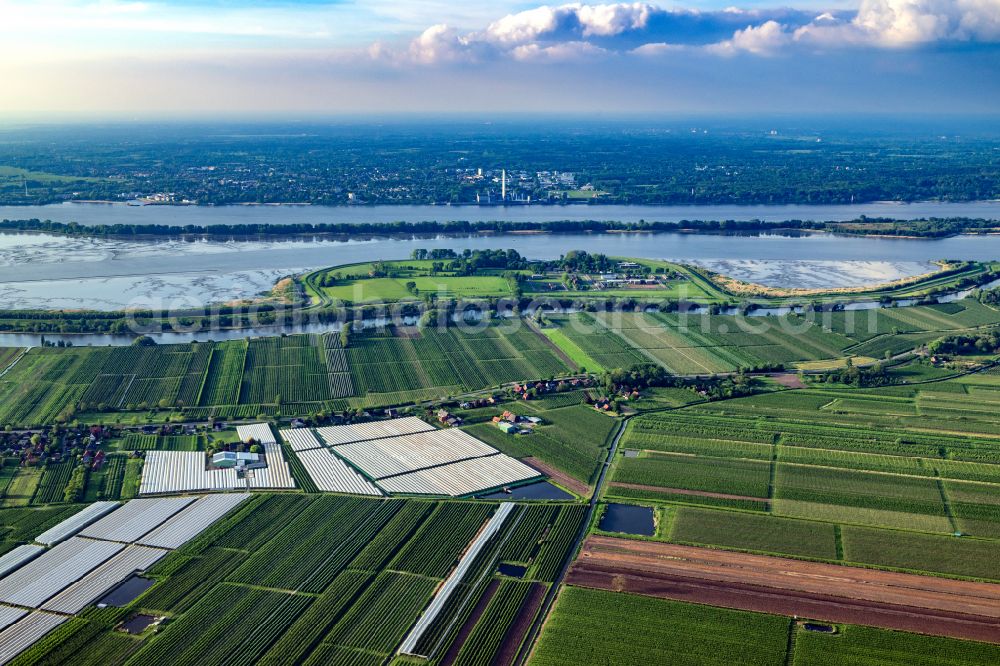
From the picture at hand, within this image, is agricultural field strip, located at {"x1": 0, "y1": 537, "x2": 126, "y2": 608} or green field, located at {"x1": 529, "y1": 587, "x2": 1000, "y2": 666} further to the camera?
agricultural field strip, located at {"x1": 0, "y1": 537, "x2": 126, "y2": 608}

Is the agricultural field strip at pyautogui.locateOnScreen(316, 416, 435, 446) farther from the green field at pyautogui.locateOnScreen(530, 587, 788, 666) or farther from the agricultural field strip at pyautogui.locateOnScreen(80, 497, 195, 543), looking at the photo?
the green field at pyautogui.locateOnScreen(530, 587, 788, 666)

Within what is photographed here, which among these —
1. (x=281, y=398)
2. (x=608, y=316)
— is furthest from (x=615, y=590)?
(x=608, y=316)

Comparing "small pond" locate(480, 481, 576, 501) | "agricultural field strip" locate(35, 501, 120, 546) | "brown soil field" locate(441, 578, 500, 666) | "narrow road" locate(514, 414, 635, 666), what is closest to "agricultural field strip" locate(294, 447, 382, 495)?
"small pond" locate(480, 481, 576, 501)

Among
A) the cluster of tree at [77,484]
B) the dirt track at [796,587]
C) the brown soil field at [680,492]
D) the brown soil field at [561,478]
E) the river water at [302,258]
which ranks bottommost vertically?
the dirt track at [796,587]

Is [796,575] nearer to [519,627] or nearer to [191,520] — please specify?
[519,627]

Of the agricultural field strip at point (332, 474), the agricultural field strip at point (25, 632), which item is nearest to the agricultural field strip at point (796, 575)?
the agricultural field strip at point (332, 474)

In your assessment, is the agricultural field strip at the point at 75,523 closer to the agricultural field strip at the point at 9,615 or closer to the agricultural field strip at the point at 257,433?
the agricultural field strip at the point at 9,615
